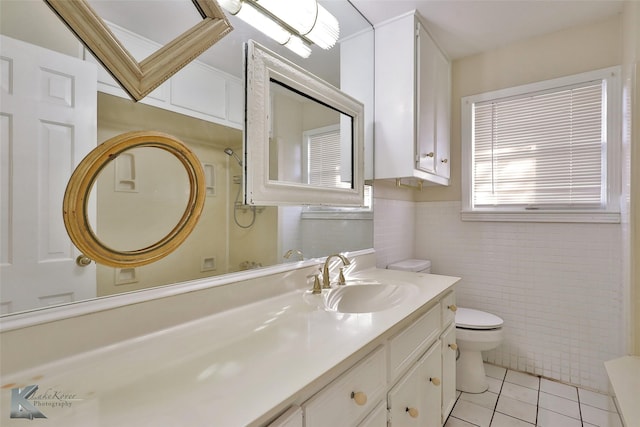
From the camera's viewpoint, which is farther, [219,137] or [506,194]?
[506,194]

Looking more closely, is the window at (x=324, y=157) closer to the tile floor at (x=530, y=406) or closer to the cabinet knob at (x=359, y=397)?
the cabinet knob at (x=359, y=397)

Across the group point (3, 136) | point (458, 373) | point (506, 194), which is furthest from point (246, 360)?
point (506, 194)

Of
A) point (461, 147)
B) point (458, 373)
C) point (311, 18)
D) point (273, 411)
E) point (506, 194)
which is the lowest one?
point (458, 373)

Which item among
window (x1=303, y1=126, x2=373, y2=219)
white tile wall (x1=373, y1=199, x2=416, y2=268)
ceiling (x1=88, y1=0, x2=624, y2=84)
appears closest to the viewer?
ceiling (x1=88, y1=0, x2=624, y2=84)

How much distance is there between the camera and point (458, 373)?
2117 mm

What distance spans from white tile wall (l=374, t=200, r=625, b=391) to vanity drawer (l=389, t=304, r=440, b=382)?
2.49 ft

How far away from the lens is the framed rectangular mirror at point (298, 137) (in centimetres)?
123

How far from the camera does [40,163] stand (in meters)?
0.74

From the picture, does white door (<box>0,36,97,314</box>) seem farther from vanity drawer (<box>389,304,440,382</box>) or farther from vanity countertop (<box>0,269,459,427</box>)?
vanity drawer (<box>389,304,440,382</box>)

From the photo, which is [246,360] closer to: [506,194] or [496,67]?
[506,194]

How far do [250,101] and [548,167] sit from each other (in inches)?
85.5

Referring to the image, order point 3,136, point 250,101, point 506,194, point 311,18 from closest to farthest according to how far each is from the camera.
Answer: point 3,136 < point 250,101 < point 311,18 < point 506,194

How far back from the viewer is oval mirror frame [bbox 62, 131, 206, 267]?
788 mm

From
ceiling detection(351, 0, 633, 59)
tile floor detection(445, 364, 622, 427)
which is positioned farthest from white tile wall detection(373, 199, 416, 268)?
ceiling detection(351, 0, 633, 59)
